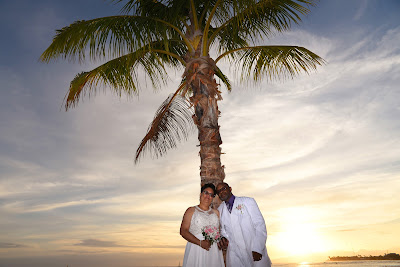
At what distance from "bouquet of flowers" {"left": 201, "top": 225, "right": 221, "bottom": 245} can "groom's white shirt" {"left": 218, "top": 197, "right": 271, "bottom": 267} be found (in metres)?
0.18

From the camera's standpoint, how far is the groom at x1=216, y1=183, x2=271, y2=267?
20.0 feet

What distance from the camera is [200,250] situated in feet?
20.3

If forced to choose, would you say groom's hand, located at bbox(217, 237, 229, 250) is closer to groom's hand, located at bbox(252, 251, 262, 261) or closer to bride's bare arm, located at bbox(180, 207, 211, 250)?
bride's bare arm, located at bbox(180, 207, 211, 250)

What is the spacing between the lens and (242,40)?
1276cm

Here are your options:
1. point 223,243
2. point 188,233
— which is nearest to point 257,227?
point 223,243

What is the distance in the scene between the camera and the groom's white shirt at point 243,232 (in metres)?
6.09

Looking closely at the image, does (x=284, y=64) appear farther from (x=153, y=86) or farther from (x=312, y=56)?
(x=153, y=86)

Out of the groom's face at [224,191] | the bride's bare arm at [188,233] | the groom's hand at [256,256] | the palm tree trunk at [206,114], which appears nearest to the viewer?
the groom's hand at [256,256]

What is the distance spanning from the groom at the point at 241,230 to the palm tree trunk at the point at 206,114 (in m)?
2.82

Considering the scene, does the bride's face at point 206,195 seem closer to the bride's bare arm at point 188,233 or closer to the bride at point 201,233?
the bride at point 201,233

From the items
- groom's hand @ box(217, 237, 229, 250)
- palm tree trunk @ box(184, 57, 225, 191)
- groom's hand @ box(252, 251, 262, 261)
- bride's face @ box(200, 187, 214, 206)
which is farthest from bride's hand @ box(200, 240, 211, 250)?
palm tree trunk @ box(184, 57, 225, 191)

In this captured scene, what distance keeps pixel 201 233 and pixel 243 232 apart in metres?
0.72

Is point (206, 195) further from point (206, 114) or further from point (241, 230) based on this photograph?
point (206, 114)

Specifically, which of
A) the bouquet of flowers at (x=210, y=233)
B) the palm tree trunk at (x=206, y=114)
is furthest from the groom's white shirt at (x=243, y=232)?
the palm tree trunk at (x=206, y=114)
